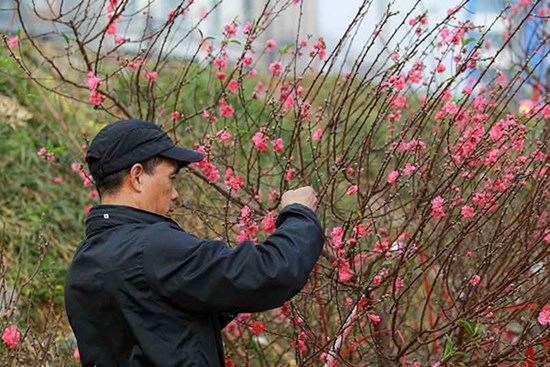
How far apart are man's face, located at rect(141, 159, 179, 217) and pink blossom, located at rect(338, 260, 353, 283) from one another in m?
0.92

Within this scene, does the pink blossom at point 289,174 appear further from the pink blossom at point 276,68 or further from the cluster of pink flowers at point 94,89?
the cluster of pink flowers at point 94,89

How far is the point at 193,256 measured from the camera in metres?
2.67

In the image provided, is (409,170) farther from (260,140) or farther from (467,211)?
(260,140)

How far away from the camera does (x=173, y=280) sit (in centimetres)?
266

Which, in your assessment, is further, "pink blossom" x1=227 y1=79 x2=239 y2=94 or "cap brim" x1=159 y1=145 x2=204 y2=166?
"pink blossom" x1=227 y1=79 x2=239 y2=94

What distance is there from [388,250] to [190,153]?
1.09 metres

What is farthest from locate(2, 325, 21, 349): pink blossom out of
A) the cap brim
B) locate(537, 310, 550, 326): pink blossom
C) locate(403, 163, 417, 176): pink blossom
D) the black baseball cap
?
locate(537, 310, 550, 326): pink blossom

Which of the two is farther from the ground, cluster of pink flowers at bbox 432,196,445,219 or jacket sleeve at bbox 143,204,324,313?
cluster of pink flowers at bbox 432,196,445,219

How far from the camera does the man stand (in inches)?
105

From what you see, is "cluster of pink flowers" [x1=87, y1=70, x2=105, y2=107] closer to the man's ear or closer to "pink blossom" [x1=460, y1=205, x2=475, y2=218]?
the man's ear

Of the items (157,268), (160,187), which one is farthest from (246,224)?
(157,268)

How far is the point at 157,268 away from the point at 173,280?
0.06m

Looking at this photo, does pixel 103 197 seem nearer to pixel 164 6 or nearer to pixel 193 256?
pixel 193 256

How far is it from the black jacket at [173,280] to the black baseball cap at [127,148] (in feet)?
0.42
